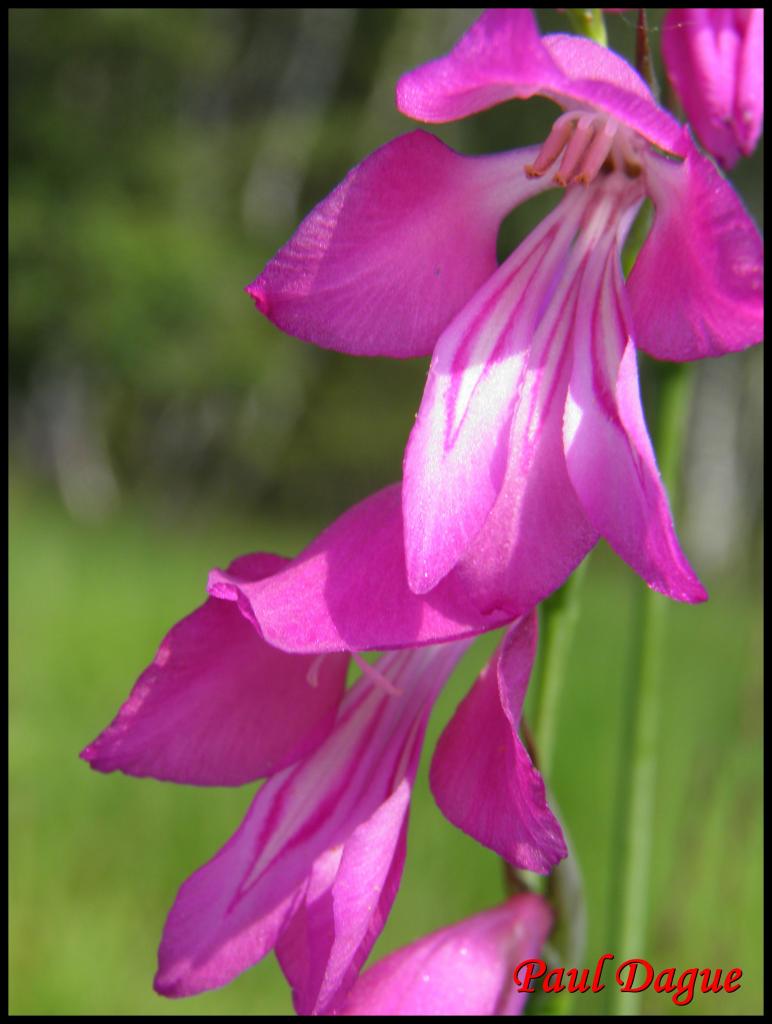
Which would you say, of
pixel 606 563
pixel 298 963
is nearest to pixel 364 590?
pixel 298 963

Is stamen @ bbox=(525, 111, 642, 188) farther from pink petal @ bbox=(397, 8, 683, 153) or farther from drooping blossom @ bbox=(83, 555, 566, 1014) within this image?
drooping blossom @ bbox=(83, 555, 566, 1014)

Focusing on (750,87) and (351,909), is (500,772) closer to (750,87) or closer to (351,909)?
(351,909)

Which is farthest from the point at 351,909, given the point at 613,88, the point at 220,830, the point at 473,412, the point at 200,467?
the point at 200,467

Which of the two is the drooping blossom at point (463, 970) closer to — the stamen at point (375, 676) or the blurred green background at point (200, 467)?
the stamen at point (375, 676)

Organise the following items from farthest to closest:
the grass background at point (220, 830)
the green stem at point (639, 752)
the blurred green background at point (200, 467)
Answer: the blurred green background at point (200, 467) < the grass background at point (220, 830) < the green stem at point (639, 752)

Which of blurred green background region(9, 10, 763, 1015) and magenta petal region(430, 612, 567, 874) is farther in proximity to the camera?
blurred green background region(9, 10, 763, 1015)

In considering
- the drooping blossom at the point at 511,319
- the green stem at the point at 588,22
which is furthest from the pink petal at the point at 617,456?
the green stem at the point at 588,22

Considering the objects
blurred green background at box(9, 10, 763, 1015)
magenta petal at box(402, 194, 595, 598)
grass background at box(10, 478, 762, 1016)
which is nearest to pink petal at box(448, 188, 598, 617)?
magenta petal at box(402, 194, 595, 598)
